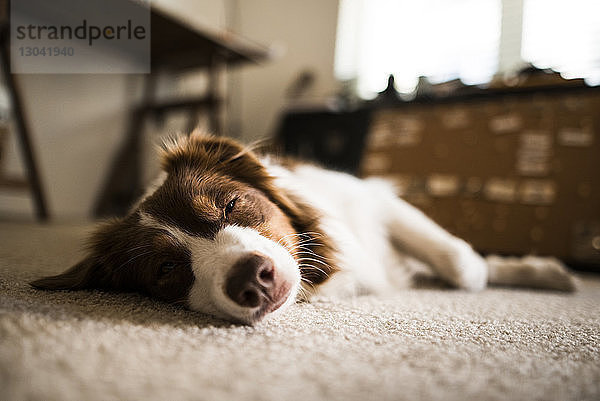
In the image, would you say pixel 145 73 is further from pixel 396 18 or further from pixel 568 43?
pixel 568 43

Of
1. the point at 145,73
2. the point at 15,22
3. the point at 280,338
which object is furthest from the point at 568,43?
the point at 15,22

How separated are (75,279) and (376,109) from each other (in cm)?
259

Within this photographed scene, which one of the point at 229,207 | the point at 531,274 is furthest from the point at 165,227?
the point at 531,274

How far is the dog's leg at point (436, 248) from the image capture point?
1.40 m

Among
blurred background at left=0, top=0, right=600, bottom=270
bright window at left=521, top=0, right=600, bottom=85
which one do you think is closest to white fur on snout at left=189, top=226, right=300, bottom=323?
blurred background at left=0, top=0, right=600, bottom=270

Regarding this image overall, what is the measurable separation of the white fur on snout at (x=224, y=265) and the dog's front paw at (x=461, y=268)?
27.5 inches

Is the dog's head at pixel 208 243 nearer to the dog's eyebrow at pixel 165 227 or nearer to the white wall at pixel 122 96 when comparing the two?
the dog's eyebrow at pixel 165 227

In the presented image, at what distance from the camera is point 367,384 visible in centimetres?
56

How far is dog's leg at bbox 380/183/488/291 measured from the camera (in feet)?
4.58

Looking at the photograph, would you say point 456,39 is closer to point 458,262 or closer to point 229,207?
point 458,262

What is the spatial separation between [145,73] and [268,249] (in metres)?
3.74

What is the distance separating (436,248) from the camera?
1.43 meters

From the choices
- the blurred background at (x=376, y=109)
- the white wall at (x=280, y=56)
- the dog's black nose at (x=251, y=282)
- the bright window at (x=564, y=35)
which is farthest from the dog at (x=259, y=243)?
the white wall at (x=280, y=56)

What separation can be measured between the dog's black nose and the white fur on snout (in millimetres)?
16
